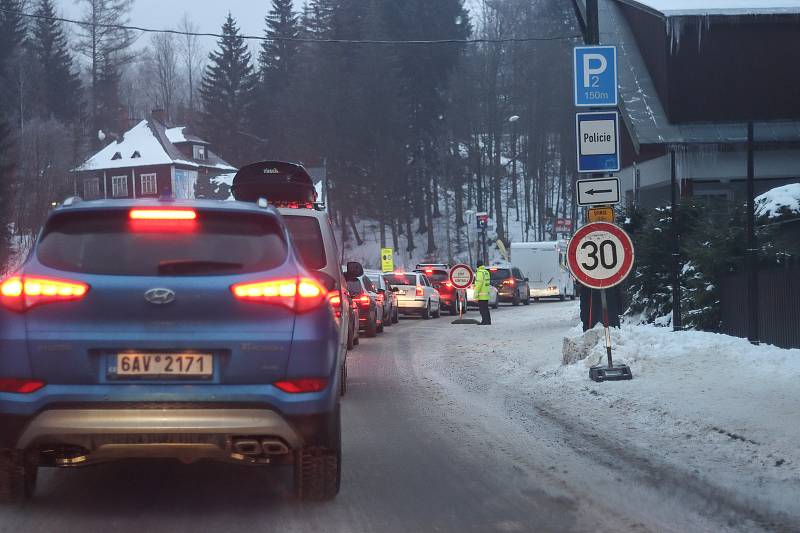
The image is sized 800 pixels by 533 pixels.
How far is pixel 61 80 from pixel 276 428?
84.9 metres

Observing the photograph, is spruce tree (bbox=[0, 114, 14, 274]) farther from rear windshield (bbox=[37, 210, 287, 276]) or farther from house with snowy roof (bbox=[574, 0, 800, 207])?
rear windshield (bbox=[37, 210, 287, 276])

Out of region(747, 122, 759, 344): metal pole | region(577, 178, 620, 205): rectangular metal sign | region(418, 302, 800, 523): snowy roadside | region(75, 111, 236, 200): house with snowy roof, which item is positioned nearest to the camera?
region(418, 302, 800, 523): snowy roadside

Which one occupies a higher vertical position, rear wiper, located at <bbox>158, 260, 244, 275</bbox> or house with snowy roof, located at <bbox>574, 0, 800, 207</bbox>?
house with snowy roof, located at <bbox>574, 0, 800, 207</bbox>

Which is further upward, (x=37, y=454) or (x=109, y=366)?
(x=109, y=366)

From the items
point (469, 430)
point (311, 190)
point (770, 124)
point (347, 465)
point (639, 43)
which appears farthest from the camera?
point (639, 43)

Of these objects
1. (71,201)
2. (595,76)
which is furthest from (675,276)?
(71,201)

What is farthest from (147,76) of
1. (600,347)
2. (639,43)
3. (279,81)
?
(600,347)

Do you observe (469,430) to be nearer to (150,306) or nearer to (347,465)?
(347,465)

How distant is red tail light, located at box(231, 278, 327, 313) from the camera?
19.3 ft

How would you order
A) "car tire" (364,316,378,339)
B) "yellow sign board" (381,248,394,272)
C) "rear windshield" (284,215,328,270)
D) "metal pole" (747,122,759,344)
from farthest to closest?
"yellow sign board" (381,248,394,272) < "car tire" (364,316,378,339) < "metal pole" (747,122,759,344) < "rear windshield" (284,215,328,270)

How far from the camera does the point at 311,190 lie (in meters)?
21.7

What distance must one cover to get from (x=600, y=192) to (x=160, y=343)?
8.76 metres

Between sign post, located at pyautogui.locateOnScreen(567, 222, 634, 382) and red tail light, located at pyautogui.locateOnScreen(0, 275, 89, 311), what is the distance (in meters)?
7.84

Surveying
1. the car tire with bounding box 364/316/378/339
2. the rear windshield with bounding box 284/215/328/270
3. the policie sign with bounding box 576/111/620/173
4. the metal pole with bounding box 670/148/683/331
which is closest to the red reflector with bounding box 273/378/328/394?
the rear windshield with bounding box 284/215/328/270
